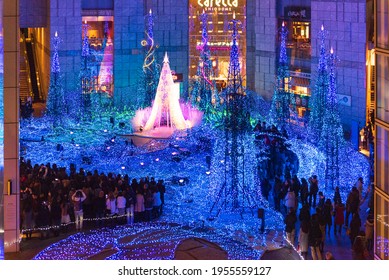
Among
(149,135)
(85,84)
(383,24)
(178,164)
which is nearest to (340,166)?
(178,164)

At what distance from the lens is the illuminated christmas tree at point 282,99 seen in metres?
36.9

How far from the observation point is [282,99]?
36.9m

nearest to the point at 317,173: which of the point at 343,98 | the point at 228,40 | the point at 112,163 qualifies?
the point at 112,163

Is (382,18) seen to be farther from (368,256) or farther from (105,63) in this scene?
(105,63)

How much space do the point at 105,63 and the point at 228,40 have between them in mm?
5976

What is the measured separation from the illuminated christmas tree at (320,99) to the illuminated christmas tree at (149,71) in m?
6.80

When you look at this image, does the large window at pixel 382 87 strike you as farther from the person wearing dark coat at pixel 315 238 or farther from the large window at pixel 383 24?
the person wearing dark coat at pixel 315 238

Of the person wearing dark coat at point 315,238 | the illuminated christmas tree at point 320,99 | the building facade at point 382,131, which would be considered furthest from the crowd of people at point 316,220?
the illuminated christmas tree at point 320,99

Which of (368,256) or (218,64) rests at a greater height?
(218,64)

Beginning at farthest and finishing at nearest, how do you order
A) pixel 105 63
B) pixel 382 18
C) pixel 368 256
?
pixel 105 63 < pixel 368 256 < pixel 382 18

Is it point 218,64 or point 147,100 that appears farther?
point 218,64

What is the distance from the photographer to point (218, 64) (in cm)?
4638

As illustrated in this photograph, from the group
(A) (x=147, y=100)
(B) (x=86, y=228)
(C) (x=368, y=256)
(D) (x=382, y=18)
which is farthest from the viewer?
(A) (x=147, y=100)

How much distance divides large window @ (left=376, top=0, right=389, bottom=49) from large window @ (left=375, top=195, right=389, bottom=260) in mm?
2389
